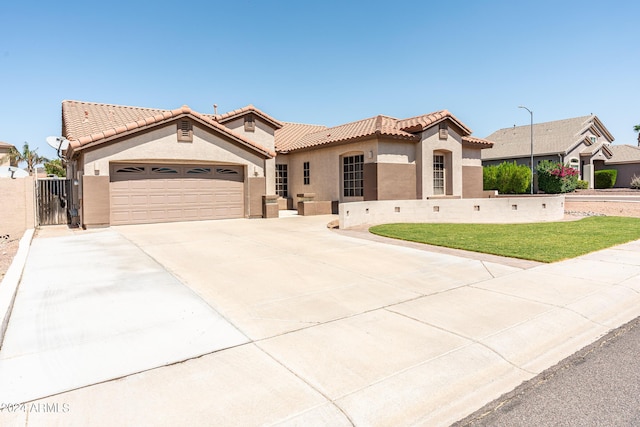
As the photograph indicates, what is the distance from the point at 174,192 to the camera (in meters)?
17.3

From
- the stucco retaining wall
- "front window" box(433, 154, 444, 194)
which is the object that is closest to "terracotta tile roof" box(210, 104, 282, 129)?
"front window" box(433, 154, 444, 194)

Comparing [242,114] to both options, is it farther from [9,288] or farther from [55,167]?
[55,167]

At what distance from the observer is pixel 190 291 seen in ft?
20.8

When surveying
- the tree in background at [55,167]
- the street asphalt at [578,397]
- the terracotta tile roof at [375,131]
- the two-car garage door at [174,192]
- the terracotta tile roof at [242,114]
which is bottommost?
the street asphalt at [578,397]

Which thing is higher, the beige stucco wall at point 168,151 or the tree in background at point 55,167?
the tree in background at point 55,167

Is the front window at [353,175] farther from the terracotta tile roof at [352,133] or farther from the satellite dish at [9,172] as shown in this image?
the satellite dish at [9,172]

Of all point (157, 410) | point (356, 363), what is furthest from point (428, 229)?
point (157, 410)

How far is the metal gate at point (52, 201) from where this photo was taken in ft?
55.6

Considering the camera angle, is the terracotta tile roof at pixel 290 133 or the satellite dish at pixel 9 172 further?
the terracotta tile roof at pixel 290 133

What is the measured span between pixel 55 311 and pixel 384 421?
15.4 feet

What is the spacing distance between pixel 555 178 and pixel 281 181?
75.2ft

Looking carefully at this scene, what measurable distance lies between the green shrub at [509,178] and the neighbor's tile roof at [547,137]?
6125 millimetres

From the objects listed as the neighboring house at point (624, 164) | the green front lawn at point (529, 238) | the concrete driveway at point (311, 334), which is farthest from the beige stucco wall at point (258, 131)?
the neighboring house at point (624, 164)

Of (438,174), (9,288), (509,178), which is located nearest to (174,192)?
(9,288)
